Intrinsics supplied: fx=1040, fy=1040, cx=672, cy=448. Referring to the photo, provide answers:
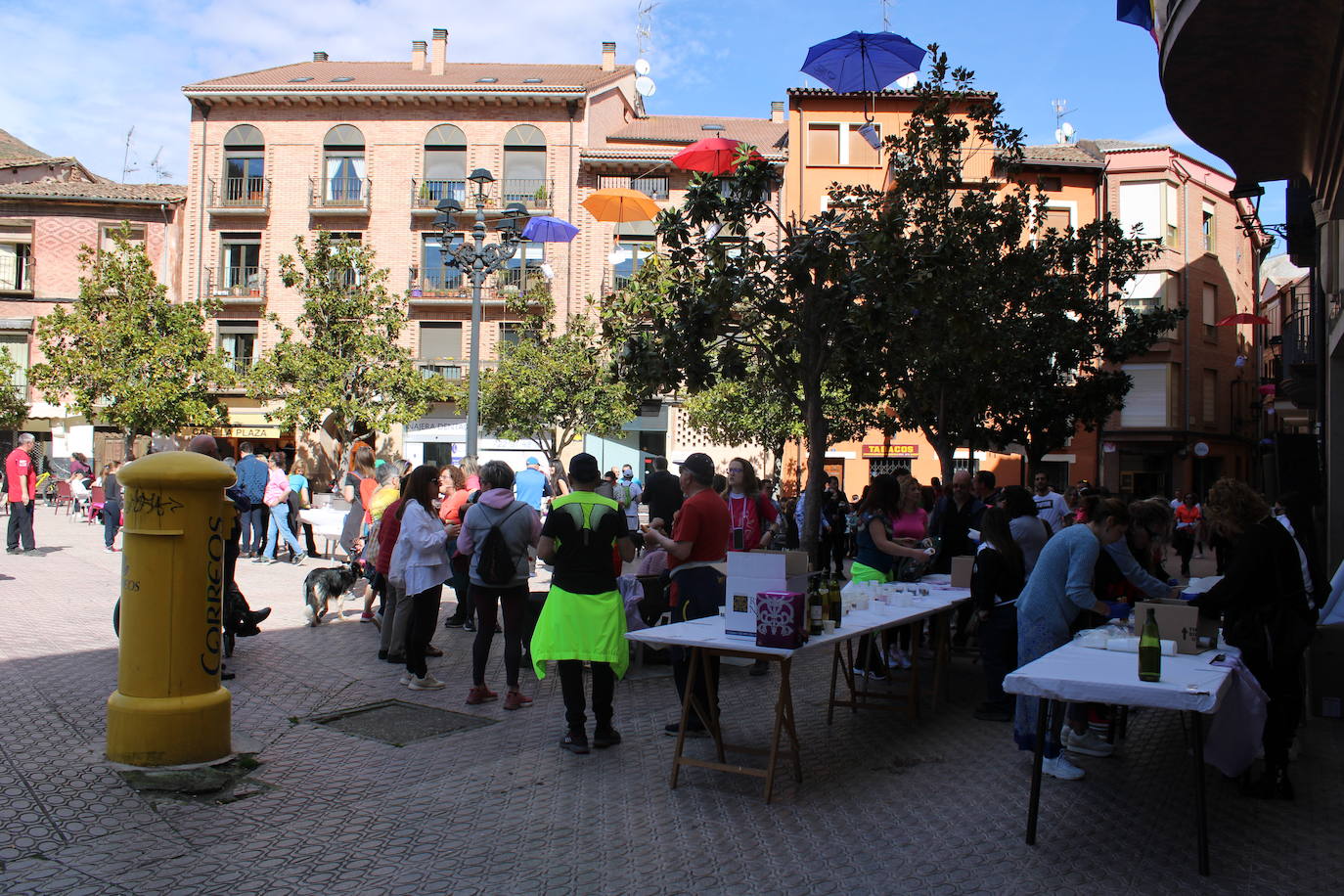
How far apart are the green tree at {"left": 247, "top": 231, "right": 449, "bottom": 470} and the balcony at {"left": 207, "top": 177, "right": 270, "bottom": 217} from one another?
20.6ft

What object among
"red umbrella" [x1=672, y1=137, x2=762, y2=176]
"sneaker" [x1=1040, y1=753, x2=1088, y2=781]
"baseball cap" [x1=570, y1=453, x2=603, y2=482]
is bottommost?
"sneaker" [x1=1040, y1=753, x2=1088, y2=781]

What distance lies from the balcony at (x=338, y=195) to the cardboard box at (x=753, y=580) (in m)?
35.3

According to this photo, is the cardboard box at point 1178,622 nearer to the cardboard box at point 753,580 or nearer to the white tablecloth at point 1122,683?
the white tablecloth at point 1122,683

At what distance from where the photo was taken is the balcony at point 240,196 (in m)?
38.1

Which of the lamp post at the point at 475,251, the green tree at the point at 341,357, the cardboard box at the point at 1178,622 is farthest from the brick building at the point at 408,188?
the cardboard box at the point at 1178,622

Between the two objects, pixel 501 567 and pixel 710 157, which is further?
pixel 710 157

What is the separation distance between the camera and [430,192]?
125 ft

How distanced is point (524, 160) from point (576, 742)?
113ft

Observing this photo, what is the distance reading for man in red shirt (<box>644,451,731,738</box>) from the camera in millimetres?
7129

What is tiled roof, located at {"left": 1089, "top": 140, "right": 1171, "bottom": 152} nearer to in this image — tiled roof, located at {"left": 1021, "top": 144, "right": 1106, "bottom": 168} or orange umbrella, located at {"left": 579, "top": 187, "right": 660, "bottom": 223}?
tiled roof, located at {"left": 1021, "top": 144, "right": 1106, "bottom": 168}

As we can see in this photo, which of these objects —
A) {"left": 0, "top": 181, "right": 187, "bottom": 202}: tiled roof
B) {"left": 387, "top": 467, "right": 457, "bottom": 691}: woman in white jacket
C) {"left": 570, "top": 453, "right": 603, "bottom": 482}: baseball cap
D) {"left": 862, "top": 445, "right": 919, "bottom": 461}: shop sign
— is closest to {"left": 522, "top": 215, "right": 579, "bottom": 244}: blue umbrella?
{"left": 387, "top": 467, "right": 457, "bottom": 691}: woman in white jacket

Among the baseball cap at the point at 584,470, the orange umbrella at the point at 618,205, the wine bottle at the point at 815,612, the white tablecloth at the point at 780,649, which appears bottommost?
the white tablecloth at the point at 780,649

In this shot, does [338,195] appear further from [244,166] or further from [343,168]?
[244,166]

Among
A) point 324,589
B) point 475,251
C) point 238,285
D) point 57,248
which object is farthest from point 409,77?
point 324,589
